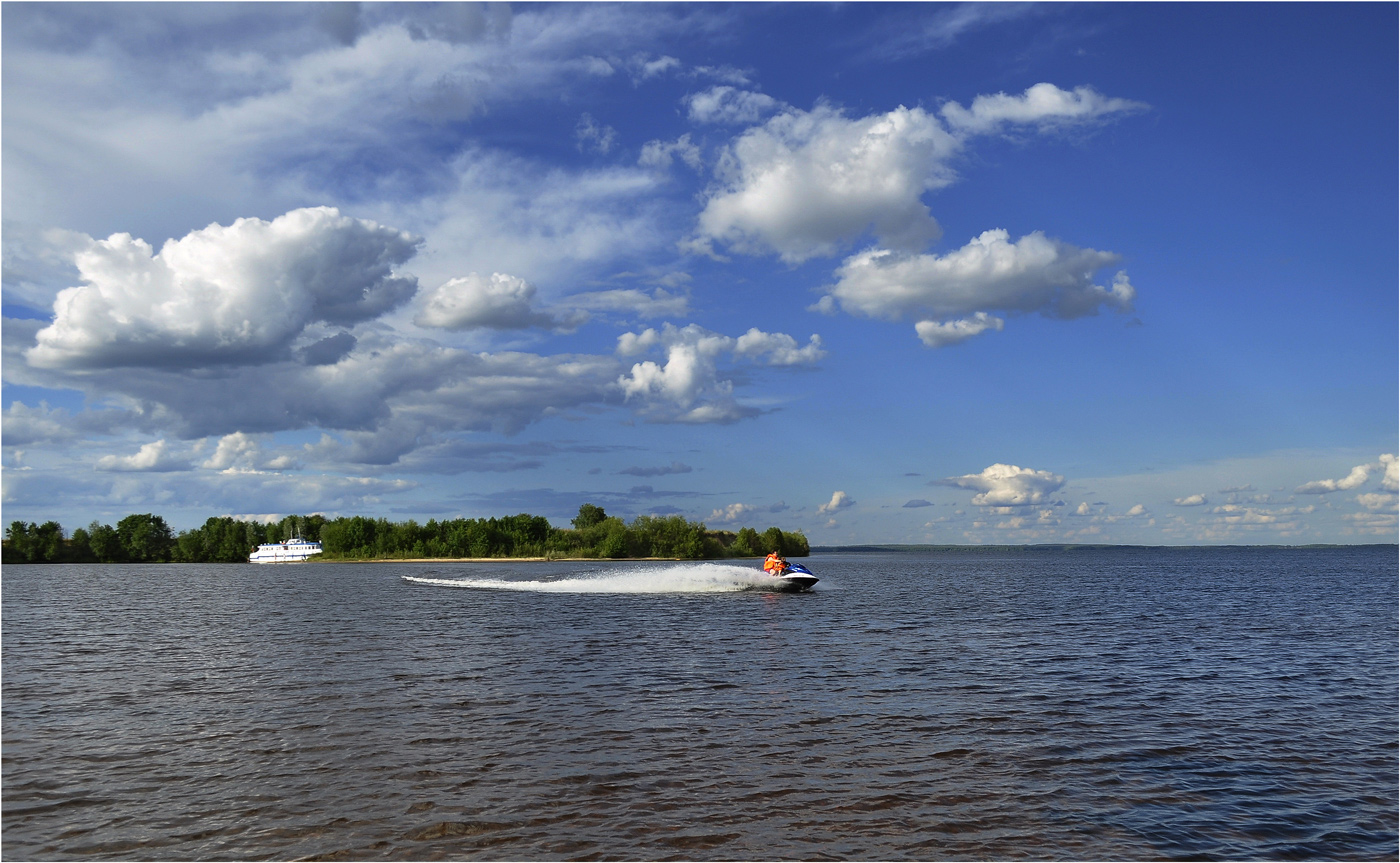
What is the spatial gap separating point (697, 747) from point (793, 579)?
68.6m

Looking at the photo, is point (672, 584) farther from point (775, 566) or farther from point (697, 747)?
point (697, 747)

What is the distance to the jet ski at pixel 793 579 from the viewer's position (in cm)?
8844

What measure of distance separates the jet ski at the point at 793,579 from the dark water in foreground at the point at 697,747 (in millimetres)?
40489

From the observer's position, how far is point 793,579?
89.0 metres

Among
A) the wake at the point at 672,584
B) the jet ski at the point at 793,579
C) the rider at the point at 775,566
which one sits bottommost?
the wake at the point at 672,584

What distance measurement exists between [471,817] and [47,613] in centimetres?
7163

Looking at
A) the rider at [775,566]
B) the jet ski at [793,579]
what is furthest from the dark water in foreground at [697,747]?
the rider at [775,566]

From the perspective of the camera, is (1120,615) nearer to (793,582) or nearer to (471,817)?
(793,582)

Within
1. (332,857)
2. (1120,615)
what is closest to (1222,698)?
(332,857)

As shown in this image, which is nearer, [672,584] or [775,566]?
[775,566]

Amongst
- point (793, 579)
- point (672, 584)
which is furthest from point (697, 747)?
point (672, 584)

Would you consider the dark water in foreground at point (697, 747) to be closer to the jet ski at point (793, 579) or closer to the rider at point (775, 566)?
the jet ski at point (793, 579)

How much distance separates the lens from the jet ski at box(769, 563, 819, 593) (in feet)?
290

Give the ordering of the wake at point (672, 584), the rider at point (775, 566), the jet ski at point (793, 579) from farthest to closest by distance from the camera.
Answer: the wake at point (672, 584)
the rider at point (775, 566)
the jet ski at point (793, 579)
